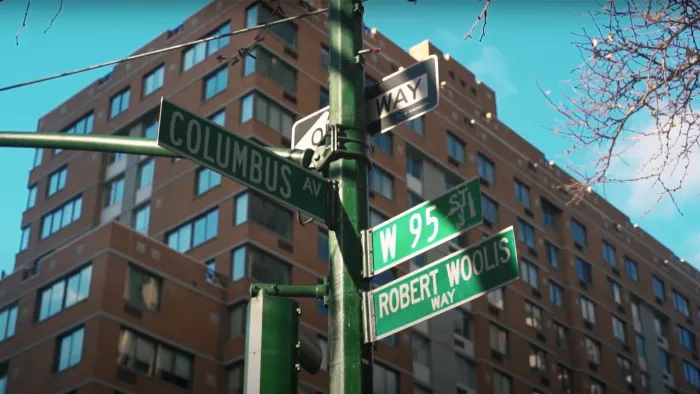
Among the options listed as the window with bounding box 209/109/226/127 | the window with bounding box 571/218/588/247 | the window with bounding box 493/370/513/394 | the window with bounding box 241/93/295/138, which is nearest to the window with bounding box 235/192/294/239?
the window with bounding box 241/93/295/138

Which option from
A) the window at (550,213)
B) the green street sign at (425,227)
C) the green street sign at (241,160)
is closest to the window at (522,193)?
Answer: the window at (550,213)

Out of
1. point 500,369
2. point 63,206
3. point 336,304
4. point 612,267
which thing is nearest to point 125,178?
point 63,206

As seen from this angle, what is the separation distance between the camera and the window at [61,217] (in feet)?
149

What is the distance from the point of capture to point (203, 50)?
42.9m

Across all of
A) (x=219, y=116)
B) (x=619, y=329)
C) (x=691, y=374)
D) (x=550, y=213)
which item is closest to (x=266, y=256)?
(x=219, y=116)

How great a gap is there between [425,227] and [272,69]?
34389mm

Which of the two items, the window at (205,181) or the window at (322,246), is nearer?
the window at (322,246)

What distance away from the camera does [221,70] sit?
136 feet

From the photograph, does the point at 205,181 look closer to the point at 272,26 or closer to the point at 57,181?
the point at 272,26

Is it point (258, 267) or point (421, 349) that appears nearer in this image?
point (258, 267)

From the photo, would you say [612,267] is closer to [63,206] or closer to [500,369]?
[500,369]

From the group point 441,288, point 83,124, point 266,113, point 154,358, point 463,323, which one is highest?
point 83,124

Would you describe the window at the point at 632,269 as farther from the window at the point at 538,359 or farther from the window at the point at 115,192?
the window at the point at 115,192

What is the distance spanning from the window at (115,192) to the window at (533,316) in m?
18.7
